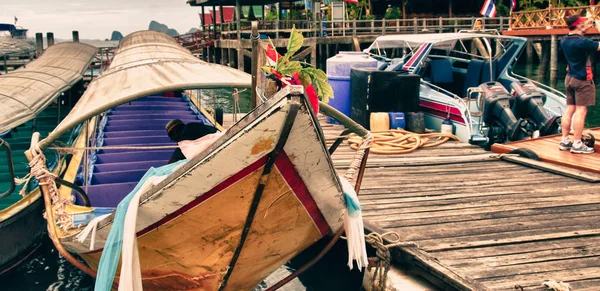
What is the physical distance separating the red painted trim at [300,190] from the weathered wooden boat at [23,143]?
2705mm

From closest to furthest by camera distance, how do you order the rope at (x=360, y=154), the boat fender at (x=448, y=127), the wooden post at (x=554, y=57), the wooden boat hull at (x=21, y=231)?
1. the rope at (x=360, y=154)
2. the wooden boat hull at (x=21, y=231)
3. the boat fender at (x=448, y=127)
4. the wooden post at (x=554, y=57)

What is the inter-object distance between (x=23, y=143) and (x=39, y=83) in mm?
1445

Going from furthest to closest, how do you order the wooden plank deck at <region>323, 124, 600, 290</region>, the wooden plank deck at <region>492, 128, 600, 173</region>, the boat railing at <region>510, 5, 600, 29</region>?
the boat railing at <region>510, 5, 600, 29</region>
the wooden plank deck at <region>492, 128, 600, 173</region>
the wooden plank deck at <region>323, 124, 600, 290</region>

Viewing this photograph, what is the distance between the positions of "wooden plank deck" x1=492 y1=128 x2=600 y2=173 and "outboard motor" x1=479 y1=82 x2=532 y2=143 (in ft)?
1.32

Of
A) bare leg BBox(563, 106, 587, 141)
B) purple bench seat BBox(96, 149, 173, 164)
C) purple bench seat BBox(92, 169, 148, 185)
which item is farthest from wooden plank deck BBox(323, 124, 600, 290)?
purple bench seat BBox(92, 169, 148, 185)

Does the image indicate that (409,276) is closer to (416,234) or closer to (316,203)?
(416,234)

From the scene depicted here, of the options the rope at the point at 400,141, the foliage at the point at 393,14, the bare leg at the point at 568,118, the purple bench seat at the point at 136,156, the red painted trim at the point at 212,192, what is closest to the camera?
the red painted trim at the point at 212,192

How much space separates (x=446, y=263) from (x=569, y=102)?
378cm

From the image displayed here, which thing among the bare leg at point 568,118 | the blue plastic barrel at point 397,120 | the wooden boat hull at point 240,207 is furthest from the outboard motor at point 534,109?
the wooden boat hull at point 240,207

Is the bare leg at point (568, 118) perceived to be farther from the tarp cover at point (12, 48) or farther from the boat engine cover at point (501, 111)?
the tarp cover at point (12, 48)

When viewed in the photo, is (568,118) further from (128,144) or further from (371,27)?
(371,27)

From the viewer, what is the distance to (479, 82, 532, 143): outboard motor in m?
8.63

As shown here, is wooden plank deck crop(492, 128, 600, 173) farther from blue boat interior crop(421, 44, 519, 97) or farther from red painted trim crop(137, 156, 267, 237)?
red painted trim crop(137, 156, 267, 237)

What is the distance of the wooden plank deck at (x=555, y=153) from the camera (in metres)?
6.97
